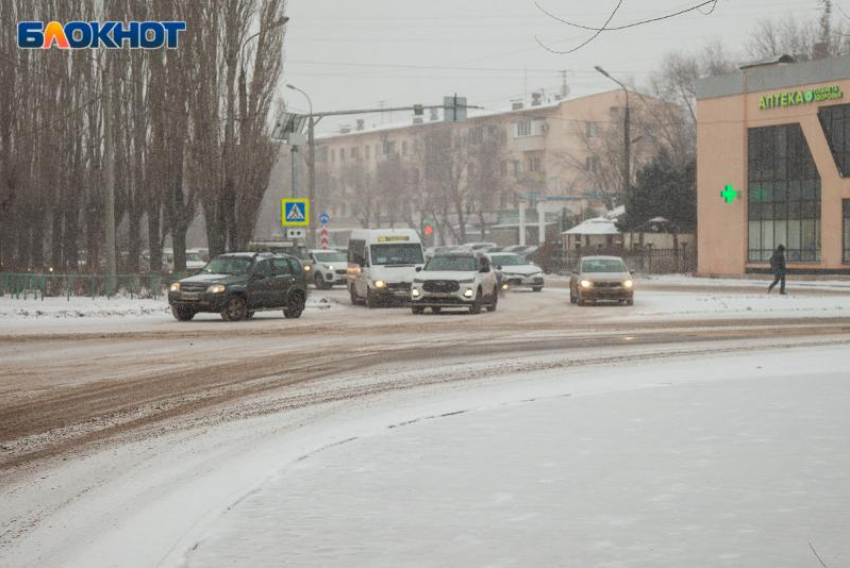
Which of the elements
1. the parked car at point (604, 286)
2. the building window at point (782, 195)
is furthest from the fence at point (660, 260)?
the parked car at point (604, 286)

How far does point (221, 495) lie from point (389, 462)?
143cm

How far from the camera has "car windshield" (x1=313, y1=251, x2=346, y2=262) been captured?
52.6 m

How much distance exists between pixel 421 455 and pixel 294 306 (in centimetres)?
2081

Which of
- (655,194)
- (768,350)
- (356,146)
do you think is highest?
(356,146)

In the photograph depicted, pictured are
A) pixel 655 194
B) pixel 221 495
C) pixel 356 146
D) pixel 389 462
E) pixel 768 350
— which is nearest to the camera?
pixel 221 495

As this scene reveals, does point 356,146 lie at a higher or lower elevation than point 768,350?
higher

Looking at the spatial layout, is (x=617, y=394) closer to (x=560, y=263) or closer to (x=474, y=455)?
(x=474, y=455)

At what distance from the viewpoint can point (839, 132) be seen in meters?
54.6

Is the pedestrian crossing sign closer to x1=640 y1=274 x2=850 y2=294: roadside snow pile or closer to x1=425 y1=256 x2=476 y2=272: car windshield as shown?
x1=425 y1=256 x2=476 y2=272: car windshield

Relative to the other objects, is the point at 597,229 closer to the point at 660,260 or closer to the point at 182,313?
the point at 660,260

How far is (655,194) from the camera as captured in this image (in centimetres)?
6869

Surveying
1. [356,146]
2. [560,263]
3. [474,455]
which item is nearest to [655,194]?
[560,263]

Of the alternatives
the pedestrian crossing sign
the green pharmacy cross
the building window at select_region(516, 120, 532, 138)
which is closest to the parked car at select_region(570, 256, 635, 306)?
the pedestrian crossing sign

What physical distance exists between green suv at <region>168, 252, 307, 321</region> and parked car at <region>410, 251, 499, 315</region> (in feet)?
9.60
